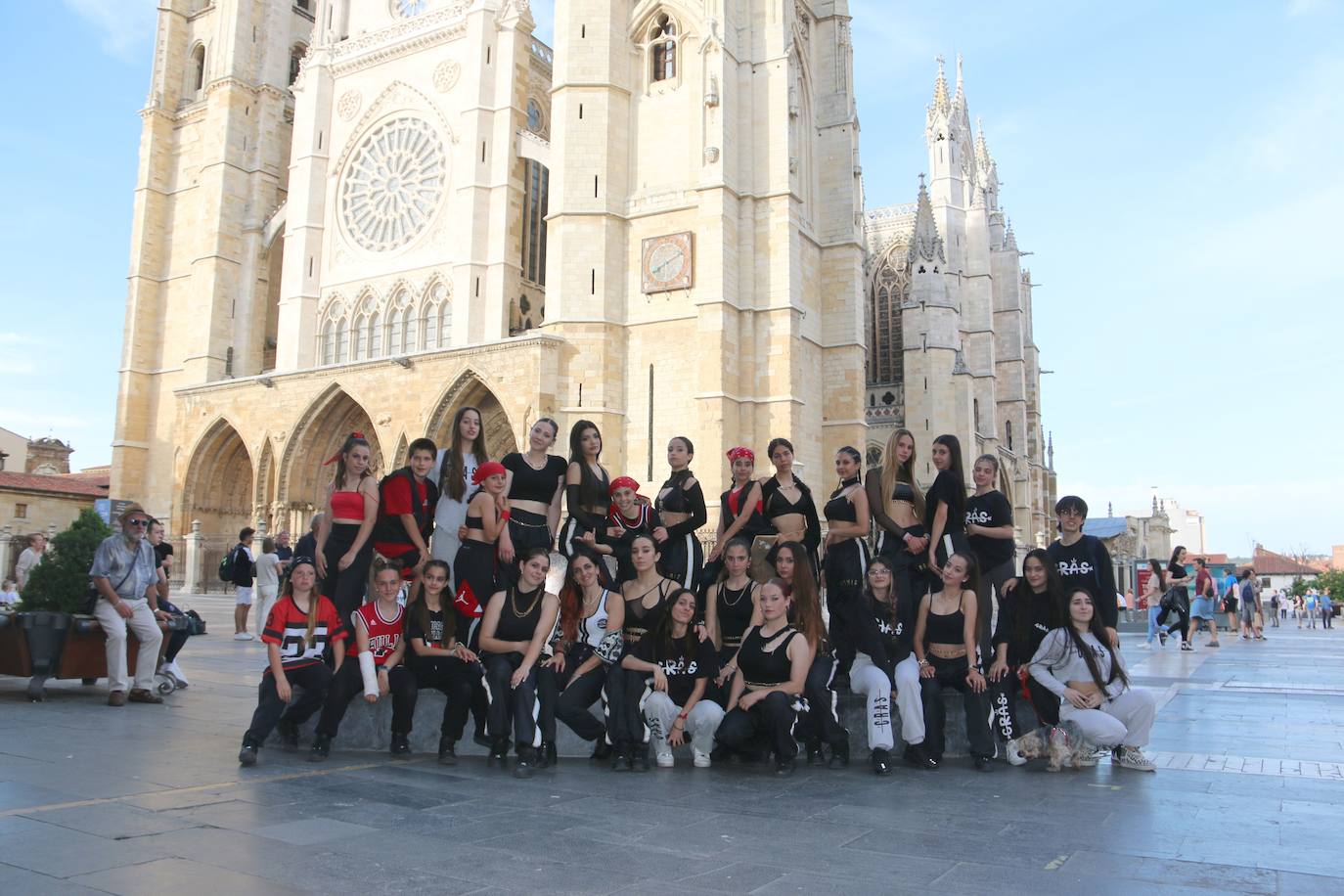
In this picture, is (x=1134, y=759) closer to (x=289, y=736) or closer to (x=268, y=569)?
(x=289, y=736)

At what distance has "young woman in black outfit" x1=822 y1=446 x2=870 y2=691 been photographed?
6005mm

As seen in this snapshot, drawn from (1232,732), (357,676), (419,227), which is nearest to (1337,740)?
(1232,732)

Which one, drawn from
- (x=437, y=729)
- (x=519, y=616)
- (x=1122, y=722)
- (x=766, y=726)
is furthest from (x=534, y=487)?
(x=1122, y=722)

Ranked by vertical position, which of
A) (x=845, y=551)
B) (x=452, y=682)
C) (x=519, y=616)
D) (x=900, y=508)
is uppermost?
(x=900, y=508)

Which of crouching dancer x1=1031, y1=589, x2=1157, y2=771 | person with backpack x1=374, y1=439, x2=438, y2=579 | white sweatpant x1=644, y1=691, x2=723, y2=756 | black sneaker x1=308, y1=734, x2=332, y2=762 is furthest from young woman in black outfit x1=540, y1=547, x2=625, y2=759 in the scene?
crouching dancer x1=1031, y1=589, x2=1157, y2=771

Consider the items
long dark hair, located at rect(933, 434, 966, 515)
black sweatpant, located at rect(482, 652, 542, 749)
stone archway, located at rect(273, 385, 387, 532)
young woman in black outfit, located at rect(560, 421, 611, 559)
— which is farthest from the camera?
stone archway, located at rect(273, 385, 387, 532)

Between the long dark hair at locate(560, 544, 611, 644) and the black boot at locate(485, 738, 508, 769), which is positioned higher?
the long dark hair at locate(560, 544, 611, 644)

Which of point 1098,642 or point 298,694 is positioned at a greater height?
point 1098,642

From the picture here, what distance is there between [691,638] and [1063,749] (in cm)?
217

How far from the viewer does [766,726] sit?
211 inches

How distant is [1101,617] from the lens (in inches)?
227

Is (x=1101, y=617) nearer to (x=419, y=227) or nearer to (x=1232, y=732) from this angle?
(x=1232, y=732)

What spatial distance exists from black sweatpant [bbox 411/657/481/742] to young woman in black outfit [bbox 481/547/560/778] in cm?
11

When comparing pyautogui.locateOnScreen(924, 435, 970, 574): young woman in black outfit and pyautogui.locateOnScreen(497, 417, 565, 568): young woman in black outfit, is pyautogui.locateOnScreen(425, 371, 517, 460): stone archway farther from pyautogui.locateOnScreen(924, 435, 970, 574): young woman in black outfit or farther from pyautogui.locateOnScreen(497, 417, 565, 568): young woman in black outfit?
pyautogui.locateOnScreen(924, 435, 970, 574): young woman in black outfit
